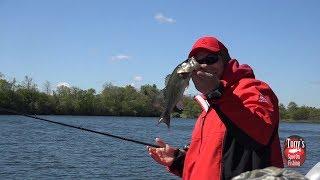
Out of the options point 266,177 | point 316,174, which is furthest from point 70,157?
point 266,177

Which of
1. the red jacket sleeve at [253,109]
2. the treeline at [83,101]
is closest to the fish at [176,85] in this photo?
the red jacket sleeve at [253,109]

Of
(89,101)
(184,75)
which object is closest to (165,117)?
(184,75)

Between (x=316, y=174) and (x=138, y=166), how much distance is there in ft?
71.5

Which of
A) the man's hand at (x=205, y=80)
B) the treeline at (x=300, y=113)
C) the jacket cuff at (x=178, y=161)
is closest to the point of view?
the man's hand at (x=205, y=80)

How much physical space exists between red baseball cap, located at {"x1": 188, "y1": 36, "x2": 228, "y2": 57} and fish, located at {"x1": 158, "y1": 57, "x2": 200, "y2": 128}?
126mm

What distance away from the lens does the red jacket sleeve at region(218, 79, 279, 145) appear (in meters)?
3.50

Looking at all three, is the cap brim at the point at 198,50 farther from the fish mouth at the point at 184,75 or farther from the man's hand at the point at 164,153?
the man's hand at the point at 164,153

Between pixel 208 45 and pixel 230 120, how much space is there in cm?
67

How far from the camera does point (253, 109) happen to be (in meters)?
3.55

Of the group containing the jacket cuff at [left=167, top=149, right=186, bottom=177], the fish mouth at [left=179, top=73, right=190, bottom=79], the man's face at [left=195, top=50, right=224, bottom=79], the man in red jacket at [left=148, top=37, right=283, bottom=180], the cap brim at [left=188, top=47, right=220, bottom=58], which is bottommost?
Answer: the jacket cuff at [left=167, top=149, right=186, bottom=177]

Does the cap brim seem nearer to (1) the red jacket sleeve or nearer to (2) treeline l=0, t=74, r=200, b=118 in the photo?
(1) the red jacket sleeve

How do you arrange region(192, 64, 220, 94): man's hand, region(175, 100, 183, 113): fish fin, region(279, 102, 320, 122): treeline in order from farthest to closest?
region(279, 102, 320, 122): treeline < region(175, 100, 183, 113): fish fin < region(192, 64, 220, 94): man's hand

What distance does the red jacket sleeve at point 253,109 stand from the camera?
3.50 meters

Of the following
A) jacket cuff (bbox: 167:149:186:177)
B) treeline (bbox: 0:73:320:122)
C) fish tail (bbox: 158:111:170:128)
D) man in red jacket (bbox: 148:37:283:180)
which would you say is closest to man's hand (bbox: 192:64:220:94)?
man in red jacket (bbox: 148:37:283:180)
